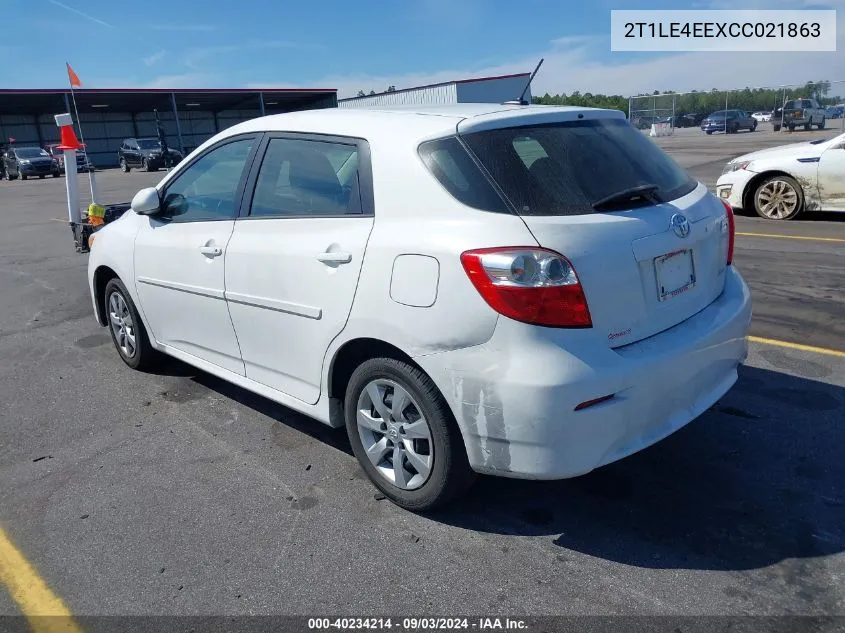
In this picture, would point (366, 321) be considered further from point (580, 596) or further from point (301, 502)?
point (580, 596)

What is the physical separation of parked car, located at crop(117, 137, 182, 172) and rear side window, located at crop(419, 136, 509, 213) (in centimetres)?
3329

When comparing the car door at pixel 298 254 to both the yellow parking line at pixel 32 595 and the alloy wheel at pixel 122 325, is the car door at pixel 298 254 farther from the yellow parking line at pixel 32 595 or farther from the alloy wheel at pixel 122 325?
the alloy wheel at pixel 122 325

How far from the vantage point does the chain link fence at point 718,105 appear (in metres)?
31.9

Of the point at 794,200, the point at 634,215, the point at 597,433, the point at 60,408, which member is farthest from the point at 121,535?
the point at 794,200

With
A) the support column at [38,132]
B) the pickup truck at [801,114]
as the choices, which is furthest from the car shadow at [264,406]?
the support column at [38,132]

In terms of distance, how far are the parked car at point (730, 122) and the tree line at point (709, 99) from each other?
1131mm

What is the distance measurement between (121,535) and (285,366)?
3.45 feet

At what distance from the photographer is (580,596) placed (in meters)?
2.53

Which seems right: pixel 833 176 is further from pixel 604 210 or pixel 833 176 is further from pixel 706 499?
pixel 604 210

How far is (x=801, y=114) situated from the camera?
34188mm

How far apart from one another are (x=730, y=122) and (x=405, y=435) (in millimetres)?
41899

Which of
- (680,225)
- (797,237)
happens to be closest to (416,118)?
(680,225)

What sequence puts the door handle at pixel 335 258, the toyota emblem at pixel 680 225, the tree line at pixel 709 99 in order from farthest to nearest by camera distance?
the tree line at pixel 709 99
the door handle at pixel 335 258
the toyota emblem at pixel 680 225

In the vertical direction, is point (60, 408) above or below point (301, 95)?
below
